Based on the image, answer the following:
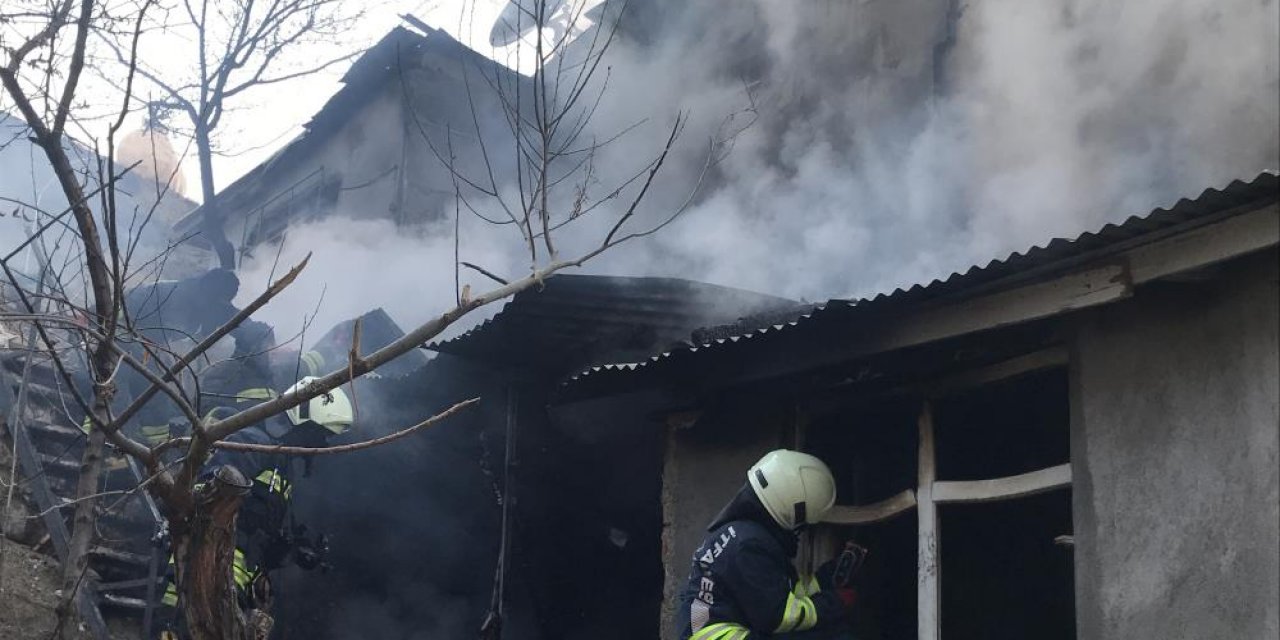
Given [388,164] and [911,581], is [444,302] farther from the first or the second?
[911,581]

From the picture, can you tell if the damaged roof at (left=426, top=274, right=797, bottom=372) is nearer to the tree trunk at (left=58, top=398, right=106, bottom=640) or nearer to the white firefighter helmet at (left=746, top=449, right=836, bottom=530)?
the white firefighter helmet at (left=746, top=449, right=836, bottom=530)

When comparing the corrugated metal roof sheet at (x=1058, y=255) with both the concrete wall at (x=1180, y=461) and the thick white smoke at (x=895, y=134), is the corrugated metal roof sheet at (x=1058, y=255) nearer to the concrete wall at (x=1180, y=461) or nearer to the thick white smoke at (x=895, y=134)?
the concrete wall at (x=1180, y=461)

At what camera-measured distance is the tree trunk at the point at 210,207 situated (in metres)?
15.9

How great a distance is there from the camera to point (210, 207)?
17031mm

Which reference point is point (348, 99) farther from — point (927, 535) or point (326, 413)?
point (927, 535)

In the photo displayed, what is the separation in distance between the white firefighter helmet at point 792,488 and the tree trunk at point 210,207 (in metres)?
11.8

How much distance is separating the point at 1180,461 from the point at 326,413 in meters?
5.36

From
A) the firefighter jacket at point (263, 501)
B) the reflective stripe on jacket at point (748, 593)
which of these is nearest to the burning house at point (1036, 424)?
the reflective stripe on jacket at point (748, 593)

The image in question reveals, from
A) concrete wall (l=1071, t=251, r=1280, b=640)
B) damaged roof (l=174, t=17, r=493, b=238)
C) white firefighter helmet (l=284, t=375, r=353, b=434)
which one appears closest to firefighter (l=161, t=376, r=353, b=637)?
white firefighter helmet (l=284, t=375, r=353, b=434)

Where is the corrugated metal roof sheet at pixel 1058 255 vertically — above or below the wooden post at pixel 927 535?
above

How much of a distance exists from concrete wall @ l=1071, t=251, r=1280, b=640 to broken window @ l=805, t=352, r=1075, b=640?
0.93 ft

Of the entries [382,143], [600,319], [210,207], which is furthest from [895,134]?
[210,207]

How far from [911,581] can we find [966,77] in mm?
5272

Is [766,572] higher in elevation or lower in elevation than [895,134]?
lower
